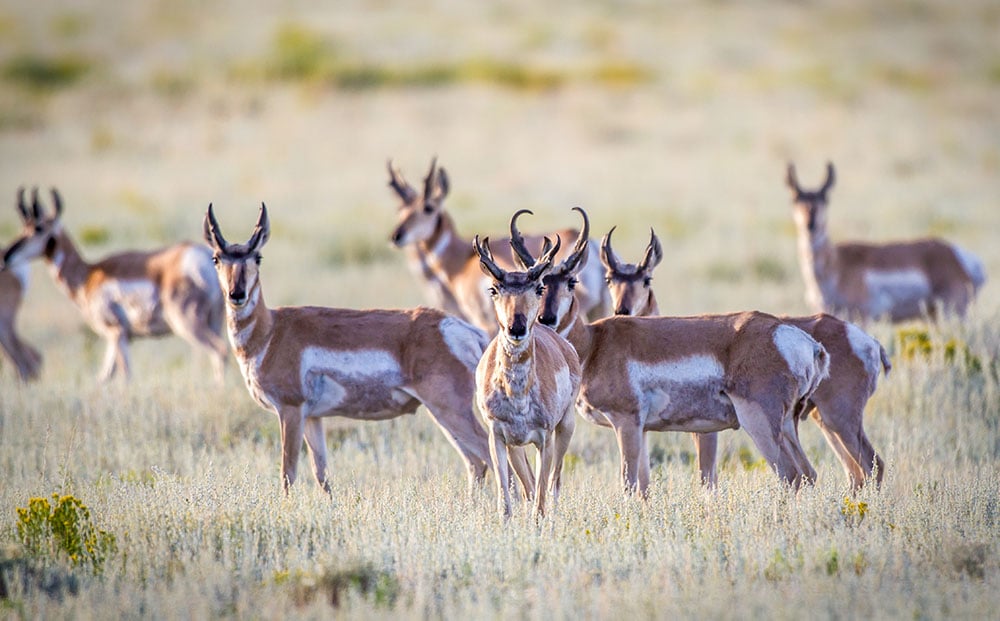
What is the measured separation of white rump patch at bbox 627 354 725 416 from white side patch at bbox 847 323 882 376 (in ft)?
3.12

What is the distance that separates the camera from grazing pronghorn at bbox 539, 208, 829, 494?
777 centimetres

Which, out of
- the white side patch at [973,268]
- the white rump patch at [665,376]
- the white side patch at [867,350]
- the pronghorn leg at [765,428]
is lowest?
the pronghorn leg at [765,428]

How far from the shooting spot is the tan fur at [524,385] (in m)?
7.13

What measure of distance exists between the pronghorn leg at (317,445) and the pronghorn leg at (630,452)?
221cm

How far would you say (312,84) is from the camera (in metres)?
35.9

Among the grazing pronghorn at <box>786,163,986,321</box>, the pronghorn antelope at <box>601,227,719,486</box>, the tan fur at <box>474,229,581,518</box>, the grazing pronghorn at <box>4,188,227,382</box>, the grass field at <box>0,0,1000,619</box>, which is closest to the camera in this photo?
the grass field at <box>0,0,1000,619</box>

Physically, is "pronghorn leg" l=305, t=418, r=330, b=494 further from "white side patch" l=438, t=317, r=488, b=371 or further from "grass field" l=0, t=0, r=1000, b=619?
"white side patch" l=438, t=317, r=488, b=371

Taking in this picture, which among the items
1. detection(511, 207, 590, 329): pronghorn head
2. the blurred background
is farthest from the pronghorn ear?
the blurred background

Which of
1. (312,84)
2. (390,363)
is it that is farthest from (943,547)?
(312,84)

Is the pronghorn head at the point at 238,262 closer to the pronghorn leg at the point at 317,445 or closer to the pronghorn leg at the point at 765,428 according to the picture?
the pronghorn leg at the point at 317,445

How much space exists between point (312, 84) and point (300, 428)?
28.6 metres

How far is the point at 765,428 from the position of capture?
7.74 meters

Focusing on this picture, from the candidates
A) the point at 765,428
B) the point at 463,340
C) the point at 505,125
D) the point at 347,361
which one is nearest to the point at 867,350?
the point at 765,428

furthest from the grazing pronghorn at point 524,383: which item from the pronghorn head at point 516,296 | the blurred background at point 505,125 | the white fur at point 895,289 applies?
the blurred background at point 505,125
